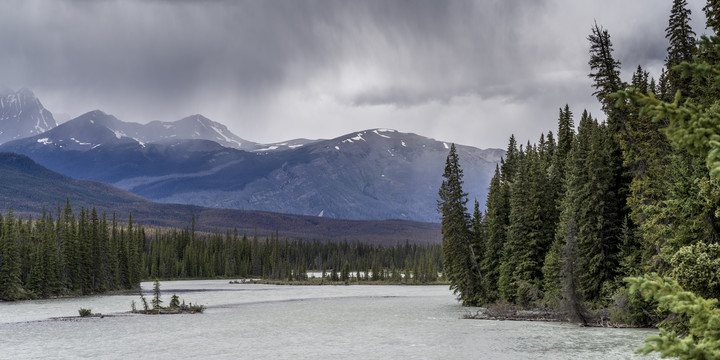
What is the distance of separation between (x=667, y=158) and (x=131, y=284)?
4967 inches

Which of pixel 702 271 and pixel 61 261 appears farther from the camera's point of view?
pixel 61 261

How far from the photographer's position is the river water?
127 ft

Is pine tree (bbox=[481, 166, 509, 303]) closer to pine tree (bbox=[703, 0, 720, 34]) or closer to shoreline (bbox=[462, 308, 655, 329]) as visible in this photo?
shoreline (bbox=[462, 308, 655, 329])

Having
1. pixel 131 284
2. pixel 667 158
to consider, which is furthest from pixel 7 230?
pixel 667 158

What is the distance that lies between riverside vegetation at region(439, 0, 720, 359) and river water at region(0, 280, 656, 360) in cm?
575

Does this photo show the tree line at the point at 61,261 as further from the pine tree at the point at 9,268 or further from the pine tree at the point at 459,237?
the pine tree at the point at 459,237

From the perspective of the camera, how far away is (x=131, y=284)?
140 m

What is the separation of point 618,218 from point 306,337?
33.2m

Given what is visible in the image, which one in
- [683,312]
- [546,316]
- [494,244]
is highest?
[494,244]

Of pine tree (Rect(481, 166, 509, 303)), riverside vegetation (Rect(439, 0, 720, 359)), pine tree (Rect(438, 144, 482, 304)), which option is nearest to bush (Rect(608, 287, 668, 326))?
riverside vegetation (Rect(439, 0, 720, 359))

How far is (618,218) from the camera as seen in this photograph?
191 feet

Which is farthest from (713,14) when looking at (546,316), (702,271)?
(546,316)

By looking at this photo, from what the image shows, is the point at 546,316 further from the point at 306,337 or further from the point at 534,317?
the point at 306,337

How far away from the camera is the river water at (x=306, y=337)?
38.8 metres
